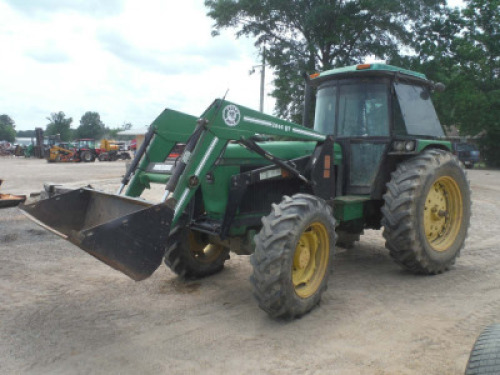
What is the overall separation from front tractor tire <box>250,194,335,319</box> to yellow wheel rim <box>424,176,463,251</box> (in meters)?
1.70

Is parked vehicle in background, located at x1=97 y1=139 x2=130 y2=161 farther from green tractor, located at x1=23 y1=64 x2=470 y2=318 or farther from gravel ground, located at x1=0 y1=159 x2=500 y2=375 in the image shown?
green tractor, located at x1=23 y1=64 x2=470 y2=318

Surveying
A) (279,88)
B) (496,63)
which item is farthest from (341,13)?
(496,63)

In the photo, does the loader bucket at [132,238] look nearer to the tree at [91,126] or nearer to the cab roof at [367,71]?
the cab roof at [367,71]

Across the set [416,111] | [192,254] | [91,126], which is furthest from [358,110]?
[91,126]

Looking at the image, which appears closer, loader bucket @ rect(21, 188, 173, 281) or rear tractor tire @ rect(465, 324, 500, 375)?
rear tractor tire @ rect(465, 324, 500, 375)

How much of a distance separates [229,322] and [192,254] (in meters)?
1.27

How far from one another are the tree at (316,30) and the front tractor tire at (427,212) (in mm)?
13367

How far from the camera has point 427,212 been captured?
5.07 m

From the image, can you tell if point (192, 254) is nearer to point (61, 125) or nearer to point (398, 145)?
point (398, 145)

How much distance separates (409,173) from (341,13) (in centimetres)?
1593

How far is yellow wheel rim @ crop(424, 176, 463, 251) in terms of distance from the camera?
5.12m

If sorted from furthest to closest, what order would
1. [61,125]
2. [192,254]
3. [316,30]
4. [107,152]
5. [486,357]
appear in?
[61,125], [107,152], [316,30], [192,254], [486,357]

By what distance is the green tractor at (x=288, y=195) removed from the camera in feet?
11.7

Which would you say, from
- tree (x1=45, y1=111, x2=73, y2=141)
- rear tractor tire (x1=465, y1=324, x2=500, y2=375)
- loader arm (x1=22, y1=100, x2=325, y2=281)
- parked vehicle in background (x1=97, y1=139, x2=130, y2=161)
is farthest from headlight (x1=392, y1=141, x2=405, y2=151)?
tree (x1=45, y1=111, x2=73, y2=141)
